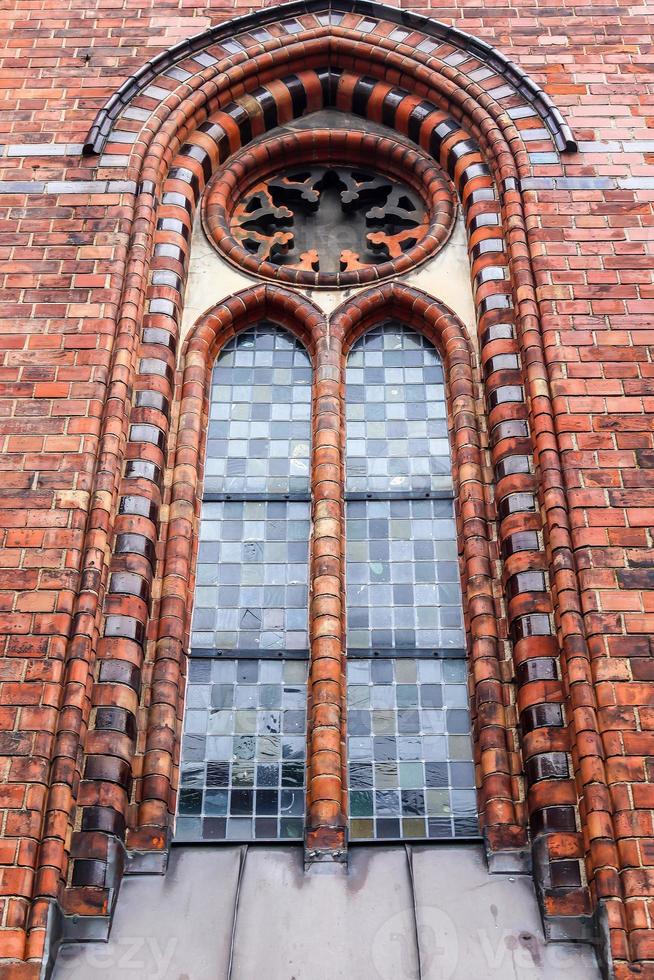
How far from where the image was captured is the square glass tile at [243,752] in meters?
8.12

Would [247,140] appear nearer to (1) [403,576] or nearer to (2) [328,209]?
(2) [328,209]

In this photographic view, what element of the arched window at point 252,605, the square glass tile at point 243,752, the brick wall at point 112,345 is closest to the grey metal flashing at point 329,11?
the brick wall at point 112,345

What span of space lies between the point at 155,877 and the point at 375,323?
4.92 meters

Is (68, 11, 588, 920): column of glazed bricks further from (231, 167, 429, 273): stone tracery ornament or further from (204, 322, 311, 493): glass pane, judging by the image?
(204, 322, 311, 493): glass pane

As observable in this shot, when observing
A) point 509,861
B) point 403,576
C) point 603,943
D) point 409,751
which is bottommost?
point 603,943

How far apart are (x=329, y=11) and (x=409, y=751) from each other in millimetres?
7081

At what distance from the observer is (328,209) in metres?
11.6

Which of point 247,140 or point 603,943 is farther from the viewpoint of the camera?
point 247,140

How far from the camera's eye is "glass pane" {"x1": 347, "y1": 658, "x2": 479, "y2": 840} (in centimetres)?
809

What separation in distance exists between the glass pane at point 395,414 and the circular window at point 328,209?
2.06 ft

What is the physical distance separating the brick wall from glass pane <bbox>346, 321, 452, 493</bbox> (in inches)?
44.7

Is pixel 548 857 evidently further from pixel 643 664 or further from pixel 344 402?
pixel 344 402

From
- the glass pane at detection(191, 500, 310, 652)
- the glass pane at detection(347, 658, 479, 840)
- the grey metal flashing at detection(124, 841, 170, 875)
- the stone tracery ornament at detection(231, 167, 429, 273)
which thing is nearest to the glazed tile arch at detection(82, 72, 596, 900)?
the stone tracery ornament at detection(231, 167, 429, 273)

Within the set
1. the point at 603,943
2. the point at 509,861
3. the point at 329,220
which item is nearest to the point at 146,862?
the point at 509,861
